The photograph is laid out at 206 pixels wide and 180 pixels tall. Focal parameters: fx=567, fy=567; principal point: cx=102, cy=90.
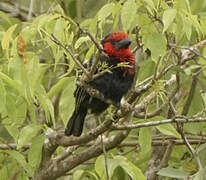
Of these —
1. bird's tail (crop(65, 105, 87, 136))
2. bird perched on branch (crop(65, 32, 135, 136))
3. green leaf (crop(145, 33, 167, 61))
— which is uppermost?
green leaf (crop(145, 33, 167, 61))

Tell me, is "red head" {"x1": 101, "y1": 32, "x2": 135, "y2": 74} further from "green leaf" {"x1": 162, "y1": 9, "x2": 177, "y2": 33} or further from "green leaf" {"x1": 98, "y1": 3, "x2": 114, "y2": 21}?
"green leaf" {"x1": 162, "y1": 9, "x2": 177, "y2": 33}

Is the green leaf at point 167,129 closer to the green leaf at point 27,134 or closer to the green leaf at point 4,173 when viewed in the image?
the green leaf at point 27,134

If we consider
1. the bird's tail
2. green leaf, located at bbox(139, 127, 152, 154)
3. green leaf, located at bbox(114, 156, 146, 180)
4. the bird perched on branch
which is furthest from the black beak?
green leaf, located at bbox(114, 156, 146, 180)

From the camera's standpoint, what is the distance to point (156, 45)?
2.29 meters

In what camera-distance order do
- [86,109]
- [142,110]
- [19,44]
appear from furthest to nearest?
[86,109] → [142,110] → [19,44]

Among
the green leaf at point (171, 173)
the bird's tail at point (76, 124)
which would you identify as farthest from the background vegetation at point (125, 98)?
the bird's tail at point (76, 124)

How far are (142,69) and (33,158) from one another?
749 mm

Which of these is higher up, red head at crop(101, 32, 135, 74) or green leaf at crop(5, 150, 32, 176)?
red head at crop(101, 32, 135, 74)

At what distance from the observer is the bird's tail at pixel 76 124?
359 cm

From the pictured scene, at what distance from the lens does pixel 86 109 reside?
388 cm

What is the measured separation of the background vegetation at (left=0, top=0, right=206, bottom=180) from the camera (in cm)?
230

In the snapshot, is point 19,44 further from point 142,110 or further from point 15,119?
point 142,110

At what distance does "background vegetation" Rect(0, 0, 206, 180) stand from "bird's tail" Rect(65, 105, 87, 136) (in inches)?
5.9

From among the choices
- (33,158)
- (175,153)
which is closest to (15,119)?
(33,158)
